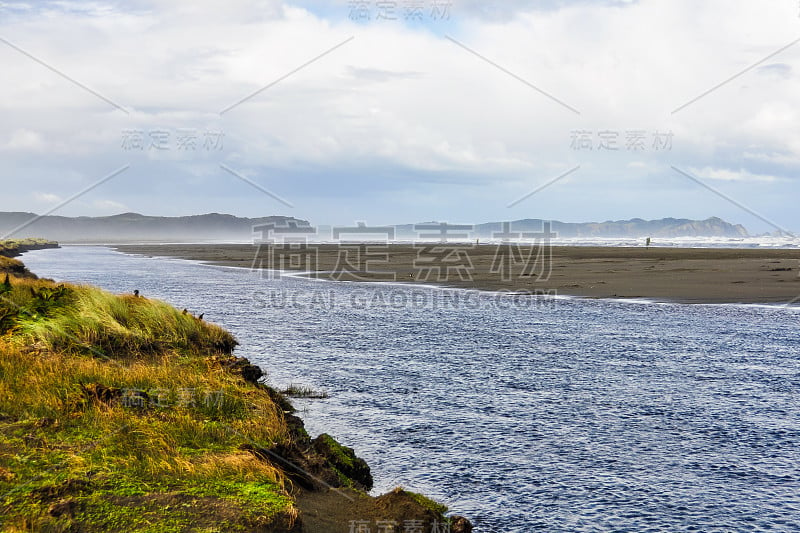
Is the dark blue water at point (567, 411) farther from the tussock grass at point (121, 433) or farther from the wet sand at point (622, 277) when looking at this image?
the wet sand at point (622, 277)

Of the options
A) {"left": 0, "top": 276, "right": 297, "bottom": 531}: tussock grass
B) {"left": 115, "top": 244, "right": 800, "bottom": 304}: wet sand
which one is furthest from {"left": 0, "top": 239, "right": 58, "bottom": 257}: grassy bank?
{"left": 0, "top": 276, "right": 297, "bottom": 531}: tussock grass

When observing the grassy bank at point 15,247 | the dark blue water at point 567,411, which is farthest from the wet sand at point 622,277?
the grassy bank at point 15,247

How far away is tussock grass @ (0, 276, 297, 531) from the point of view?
6453 millimetres

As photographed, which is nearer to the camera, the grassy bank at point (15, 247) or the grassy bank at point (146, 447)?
the grassy bank at point (146, 447)

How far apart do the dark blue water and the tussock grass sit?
2474 millimetres

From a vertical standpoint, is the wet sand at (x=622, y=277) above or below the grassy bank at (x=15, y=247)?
below

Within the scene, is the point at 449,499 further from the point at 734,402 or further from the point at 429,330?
the point at 429,330

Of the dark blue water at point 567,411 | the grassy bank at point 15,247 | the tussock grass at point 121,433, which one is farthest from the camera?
the grassy bank at point 15,247

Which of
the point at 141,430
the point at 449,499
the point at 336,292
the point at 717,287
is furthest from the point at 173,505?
the point at 717,287

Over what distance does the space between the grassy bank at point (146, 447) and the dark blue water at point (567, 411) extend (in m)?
1.50

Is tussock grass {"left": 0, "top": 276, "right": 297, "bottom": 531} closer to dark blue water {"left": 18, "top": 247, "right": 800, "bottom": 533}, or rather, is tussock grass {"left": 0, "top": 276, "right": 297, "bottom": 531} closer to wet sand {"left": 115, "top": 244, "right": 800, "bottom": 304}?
dark blue water {"left": 18, "top": 247, "right": 800, "bottom": 533}

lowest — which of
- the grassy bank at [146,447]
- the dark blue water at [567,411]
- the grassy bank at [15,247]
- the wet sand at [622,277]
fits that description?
the dark blue water at [567,411]

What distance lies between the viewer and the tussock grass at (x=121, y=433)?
6.45 meters

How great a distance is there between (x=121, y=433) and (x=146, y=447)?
620 mm
